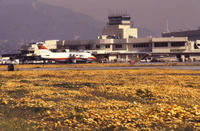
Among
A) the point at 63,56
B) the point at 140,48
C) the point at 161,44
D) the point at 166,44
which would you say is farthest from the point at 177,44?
the point at 63,56

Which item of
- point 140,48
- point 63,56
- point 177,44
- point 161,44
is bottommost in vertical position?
point 63,56

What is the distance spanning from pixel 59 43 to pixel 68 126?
172491 millimetres

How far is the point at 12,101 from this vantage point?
25.6 meters

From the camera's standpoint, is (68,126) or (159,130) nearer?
(159,130)

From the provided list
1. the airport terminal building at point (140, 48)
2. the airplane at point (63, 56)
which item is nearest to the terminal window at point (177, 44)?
the airport terminal building at point (140, 48)

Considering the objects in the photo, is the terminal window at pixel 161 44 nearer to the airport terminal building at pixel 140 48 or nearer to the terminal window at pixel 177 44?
the airport terminal building at pixel 140 48

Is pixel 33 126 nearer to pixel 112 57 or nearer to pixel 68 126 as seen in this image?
pixel 68 126

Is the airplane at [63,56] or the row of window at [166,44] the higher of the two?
the row of window at [166,44]

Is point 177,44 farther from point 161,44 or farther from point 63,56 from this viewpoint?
point 63,56

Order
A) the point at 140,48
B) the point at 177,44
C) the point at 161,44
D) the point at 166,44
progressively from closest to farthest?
the point at 177,44, the point at 166,44, the point at 161,44, the point at 140,48

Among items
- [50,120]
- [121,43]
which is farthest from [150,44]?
[50,120]

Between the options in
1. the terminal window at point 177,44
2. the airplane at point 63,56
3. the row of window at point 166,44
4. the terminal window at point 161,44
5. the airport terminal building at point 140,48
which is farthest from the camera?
the terminal window at point 161,44

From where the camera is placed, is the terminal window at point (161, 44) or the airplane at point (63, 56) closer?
the airplane at point (63, 56)

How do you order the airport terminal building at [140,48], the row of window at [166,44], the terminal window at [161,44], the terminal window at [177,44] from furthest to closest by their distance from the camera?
1. the terminal window at [161,44]
2. the row of window at [166,44]
3. the terminal window at [177,44]
4. the airport terminal building at [140,48]
